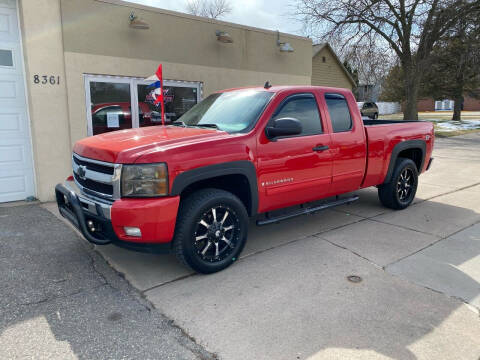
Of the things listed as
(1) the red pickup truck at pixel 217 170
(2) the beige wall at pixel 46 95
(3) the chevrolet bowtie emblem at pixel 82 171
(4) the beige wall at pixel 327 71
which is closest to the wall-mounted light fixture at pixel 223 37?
(2) the beige wall at pixel 46 95

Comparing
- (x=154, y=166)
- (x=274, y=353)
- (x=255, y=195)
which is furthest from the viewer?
(x=255, y=195)

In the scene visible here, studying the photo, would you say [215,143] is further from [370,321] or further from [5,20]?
[5,20]

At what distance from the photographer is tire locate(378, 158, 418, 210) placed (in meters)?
6.02

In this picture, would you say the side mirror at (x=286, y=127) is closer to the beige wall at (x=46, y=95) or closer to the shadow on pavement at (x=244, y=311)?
the shadow on pavement at (x=244, y=311)

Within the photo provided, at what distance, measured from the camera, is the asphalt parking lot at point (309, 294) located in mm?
2775

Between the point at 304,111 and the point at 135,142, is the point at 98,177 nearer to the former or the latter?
the point at 135,142

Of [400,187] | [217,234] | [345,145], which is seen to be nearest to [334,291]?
[217,234]

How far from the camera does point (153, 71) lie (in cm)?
826

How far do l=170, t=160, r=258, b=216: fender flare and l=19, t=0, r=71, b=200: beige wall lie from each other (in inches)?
186

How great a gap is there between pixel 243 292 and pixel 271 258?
2.86ft

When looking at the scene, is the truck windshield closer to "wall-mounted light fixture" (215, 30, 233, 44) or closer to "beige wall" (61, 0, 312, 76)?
"beige wall" (61, 0, 312, 76)

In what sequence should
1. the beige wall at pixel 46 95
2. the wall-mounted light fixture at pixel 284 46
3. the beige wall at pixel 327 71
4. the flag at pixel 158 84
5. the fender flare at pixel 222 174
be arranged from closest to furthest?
the fender flare at pixel 222 174, the beige wall at pixel 46 95, the flag at pixel 158 84, the wall-mounted light fixture at pixel 284 46, the beige wall at pixel 327 71

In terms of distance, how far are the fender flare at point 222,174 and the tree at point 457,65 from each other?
1817 cm

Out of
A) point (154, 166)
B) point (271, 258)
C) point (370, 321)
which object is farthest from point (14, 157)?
point (370, 321)
